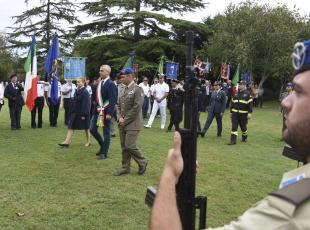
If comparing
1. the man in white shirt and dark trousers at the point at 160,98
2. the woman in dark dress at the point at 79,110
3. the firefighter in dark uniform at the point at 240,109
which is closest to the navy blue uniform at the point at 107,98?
the woman in dark dress at the point at 79,110

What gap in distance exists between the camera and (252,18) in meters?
37.3

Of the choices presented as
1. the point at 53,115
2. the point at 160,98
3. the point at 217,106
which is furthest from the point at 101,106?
the point at 53,115

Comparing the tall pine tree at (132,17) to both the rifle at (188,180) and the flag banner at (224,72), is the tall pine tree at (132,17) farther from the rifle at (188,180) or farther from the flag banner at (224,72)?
the rifle at (188,180)

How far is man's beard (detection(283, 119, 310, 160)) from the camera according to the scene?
150cm

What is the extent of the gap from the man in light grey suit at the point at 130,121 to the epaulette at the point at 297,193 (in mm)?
6982

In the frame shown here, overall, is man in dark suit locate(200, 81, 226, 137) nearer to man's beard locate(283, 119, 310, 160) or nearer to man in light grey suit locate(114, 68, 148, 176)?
man in light grey suit locate(114, 68, 148, 176)

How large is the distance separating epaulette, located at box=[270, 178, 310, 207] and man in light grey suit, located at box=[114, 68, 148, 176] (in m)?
6.98

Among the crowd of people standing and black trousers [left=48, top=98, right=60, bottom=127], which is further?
black trousers [left=48, top=98, right=60, bottom=127]

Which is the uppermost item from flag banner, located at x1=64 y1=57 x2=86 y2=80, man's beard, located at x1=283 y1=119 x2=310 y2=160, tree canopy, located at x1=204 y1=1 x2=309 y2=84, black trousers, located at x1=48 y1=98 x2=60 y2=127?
tree canopy, located at x1=204 y1=1 x2=309 y2=84

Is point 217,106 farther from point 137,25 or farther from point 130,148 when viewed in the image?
point 137,25

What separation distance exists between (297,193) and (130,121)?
7.08 meters

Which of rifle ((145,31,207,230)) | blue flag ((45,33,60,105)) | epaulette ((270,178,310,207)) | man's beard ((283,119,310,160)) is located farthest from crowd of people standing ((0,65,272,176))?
epaulette ((270,178,310,207))

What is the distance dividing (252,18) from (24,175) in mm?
32215

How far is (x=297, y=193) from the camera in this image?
4.30 ft
